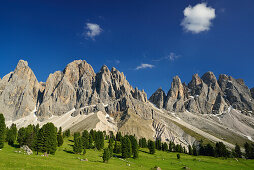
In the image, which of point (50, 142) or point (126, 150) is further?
point (126, 150)

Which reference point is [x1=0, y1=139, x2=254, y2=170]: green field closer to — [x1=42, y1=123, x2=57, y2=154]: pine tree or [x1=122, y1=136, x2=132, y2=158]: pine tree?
[x1=42, y1=123, x2=57, y2=154]: pine tree

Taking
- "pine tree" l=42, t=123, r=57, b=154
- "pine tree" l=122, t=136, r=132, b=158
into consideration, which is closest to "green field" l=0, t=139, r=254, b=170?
"pine tree" l=42, t=123, r=57, b=154

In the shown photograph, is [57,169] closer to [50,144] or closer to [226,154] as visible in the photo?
[50,144]

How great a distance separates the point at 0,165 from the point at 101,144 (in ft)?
252

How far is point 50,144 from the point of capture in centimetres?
5675

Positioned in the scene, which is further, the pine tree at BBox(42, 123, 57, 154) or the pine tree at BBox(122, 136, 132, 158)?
the pine tree at BBox(122, 136, 132, 158)

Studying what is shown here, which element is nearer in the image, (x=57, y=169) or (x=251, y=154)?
(x=57, y=169)

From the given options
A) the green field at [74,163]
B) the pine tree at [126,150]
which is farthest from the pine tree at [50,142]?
the pine tree at [126,150]

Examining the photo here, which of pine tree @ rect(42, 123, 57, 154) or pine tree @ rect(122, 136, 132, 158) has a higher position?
pine tree @ rect(42, 123, 57, 154)

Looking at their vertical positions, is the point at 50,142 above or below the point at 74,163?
above

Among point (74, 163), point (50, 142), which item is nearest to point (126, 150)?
point (50, 142)

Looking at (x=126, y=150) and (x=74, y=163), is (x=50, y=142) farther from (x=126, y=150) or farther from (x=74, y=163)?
(x=126, y=150)

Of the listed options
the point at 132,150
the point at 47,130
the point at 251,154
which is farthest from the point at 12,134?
the point at 251,154

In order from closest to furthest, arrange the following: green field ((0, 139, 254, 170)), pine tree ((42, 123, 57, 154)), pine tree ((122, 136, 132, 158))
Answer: green field ((0, 139, 254, 170)) → pine tree ((42, 123, 57, 154)) → pine tree ((122, 136, 132, 158))
